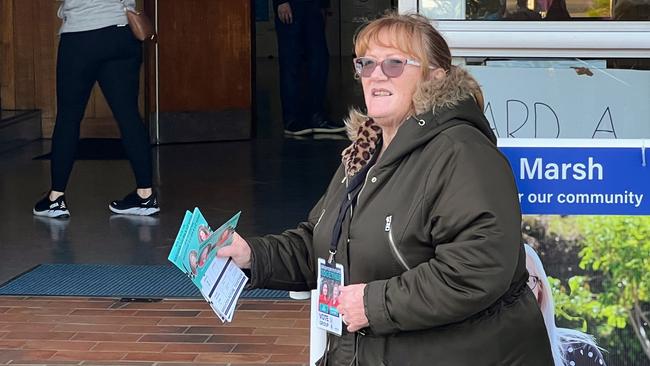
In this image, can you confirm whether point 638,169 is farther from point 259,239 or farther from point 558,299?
point 259,239

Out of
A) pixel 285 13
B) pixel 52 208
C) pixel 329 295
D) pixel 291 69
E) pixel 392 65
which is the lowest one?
pixel 52 208

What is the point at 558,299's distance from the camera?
135 inches

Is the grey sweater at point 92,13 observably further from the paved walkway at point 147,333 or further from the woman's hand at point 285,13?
the woman's hand at point 285,13

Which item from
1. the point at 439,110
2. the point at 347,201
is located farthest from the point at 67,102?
the point at 439,110

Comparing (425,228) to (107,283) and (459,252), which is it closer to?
(459,252)

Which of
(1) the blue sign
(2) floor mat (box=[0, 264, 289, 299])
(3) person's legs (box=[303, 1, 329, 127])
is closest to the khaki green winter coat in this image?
(1) the blue sign

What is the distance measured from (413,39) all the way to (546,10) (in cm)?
124

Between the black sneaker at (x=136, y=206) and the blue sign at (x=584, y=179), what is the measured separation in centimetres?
433

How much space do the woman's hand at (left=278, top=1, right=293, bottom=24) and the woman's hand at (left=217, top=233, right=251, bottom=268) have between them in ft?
27.4

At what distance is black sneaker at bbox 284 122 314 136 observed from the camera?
11242mm

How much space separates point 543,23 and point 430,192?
1434mm

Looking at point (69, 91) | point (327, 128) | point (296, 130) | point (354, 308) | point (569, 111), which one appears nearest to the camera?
point (354, 308)

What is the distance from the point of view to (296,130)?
37.1 ft

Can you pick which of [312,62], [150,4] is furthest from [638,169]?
[312,62]
